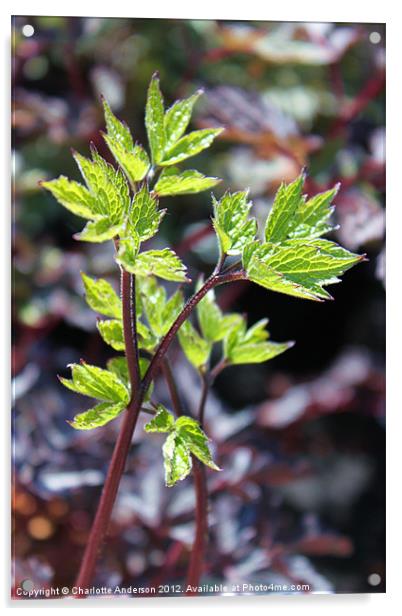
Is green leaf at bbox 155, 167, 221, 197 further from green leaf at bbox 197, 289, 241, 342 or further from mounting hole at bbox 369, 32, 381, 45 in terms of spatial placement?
mounting hole at bbox 369, 32, 381, 45

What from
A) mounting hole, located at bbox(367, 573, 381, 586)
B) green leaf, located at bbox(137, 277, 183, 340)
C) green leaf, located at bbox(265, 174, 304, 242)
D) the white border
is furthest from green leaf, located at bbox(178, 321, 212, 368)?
mounting hole, located at bbox(367, 573, 381, 586)

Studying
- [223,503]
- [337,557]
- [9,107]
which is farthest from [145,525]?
[9,107]

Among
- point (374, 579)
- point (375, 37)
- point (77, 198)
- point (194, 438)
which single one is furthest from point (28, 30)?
point (374, 579)

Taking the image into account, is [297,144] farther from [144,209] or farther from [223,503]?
[144,209]
